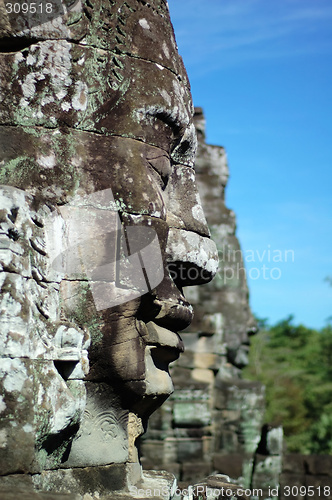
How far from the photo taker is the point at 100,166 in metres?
3.88

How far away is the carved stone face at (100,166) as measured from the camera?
12.4 ft

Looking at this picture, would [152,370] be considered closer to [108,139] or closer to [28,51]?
[108,139]

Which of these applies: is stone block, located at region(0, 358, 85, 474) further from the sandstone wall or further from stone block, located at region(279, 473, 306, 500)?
stone block, located at region(279, 473, 306, 500)

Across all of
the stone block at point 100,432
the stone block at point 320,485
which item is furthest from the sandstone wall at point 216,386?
the stone block at point 100,432

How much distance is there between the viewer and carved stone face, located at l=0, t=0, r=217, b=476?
3.77 metres

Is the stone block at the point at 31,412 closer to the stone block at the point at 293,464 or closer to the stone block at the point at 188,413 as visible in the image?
the stone block at the point at 188,413

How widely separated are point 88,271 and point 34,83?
3.23 ft

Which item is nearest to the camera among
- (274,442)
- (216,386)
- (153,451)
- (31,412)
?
(31,412)

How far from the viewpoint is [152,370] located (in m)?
4.11

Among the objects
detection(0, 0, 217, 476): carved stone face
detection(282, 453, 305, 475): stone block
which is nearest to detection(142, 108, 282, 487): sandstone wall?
detection(282, 453, 305, 475): stone block

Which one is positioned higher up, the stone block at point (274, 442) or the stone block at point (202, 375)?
the stone block at point (202, 375)

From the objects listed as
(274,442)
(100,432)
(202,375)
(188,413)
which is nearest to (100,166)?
(100,432)

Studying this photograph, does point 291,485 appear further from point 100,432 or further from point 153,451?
point 100,432

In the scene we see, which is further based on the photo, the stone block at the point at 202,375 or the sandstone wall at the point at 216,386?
the stone block at the point at 202,375
